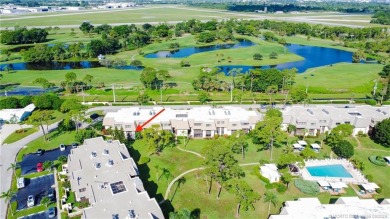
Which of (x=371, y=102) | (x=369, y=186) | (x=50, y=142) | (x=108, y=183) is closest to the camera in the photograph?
(x=108, y=183)

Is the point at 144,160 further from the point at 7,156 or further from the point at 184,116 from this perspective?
the point at 7,156

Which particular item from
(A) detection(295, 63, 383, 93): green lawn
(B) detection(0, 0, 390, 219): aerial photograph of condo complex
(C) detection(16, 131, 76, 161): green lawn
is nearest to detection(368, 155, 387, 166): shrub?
(B) detection(0, 0, 390, 219): aerial photograph of condo complex

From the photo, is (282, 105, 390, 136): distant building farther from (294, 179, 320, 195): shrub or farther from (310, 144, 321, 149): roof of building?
(294, 179, 320, 195): shrub

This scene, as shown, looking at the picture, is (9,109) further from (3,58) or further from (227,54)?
(227,54)

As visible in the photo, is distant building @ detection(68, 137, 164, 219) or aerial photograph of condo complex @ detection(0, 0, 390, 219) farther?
aerial photograph of condo complex @ detection(0, 0, 390, 219)

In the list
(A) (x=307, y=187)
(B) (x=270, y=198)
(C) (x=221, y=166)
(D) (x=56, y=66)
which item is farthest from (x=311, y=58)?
(B) (x=270, y=198)

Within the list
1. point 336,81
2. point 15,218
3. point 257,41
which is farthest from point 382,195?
point 257,41

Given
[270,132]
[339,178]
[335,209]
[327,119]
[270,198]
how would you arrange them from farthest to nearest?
[327,119] → [270,132] → [339,178] → [270,198] → [335,209]
